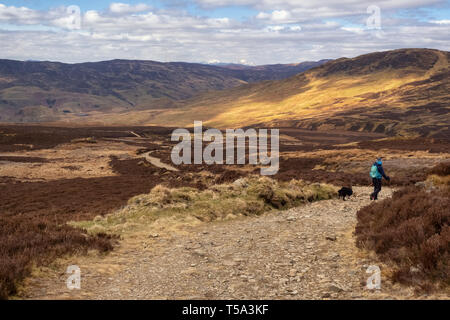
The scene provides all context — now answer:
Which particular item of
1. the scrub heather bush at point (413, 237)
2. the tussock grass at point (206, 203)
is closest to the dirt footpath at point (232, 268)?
the scrub heather bush at point (413, 237)

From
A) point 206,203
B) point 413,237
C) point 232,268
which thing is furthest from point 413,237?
point 206,203

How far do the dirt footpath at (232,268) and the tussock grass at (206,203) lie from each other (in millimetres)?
1816

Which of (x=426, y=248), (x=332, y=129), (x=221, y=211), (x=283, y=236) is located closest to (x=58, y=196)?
(x=221, y=211)

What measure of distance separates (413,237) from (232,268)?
4.50m

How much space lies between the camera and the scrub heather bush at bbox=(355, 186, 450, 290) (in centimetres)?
747

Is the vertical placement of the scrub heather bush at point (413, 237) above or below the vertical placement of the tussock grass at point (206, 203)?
above

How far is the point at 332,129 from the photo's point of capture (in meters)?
194

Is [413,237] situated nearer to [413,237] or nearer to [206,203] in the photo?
[413,237]

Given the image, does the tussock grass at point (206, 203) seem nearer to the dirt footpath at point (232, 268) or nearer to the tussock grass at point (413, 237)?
the dirt footpath at point (232, 268)

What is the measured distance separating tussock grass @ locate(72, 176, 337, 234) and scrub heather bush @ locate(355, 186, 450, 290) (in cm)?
562

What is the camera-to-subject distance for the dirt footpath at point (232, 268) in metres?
7.79

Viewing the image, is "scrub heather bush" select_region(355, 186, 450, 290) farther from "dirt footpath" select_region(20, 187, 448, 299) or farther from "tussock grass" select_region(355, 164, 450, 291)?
"dirt footpath" select_region(20, 187, 448, 299)

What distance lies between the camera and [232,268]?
9711mm
